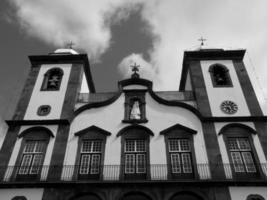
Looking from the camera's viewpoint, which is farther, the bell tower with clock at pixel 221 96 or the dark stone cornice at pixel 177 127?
the dark stone cornice at pixel 177 127

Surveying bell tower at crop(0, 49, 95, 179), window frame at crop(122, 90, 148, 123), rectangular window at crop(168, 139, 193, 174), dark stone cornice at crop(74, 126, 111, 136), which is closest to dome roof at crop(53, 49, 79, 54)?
bell tower at crop(0, 49, 95, 179)

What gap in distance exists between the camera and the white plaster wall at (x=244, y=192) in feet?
48.5

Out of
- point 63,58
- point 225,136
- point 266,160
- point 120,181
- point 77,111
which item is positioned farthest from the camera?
point 63,58

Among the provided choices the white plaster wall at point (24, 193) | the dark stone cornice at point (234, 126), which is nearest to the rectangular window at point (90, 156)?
the white plaster wall at point (24, 193)

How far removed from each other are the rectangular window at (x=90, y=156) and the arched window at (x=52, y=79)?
4938mm

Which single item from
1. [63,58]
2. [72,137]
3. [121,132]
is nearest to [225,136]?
[121,132]

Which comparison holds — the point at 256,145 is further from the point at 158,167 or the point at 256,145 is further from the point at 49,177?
the point at 49,177

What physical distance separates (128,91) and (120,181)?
644cm

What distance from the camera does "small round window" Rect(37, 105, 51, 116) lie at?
734 inches

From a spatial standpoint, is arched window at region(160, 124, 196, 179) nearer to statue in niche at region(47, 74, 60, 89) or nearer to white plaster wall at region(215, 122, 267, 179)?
white plaster wall at region(215, 122, 267, 179)

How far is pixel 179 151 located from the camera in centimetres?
1683

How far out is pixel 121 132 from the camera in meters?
17.5

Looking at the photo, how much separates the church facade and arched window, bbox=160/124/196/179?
0.18 ft

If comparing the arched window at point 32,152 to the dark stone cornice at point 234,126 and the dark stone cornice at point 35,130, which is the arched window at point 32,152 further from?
the dark stone cornice at point 234,126
